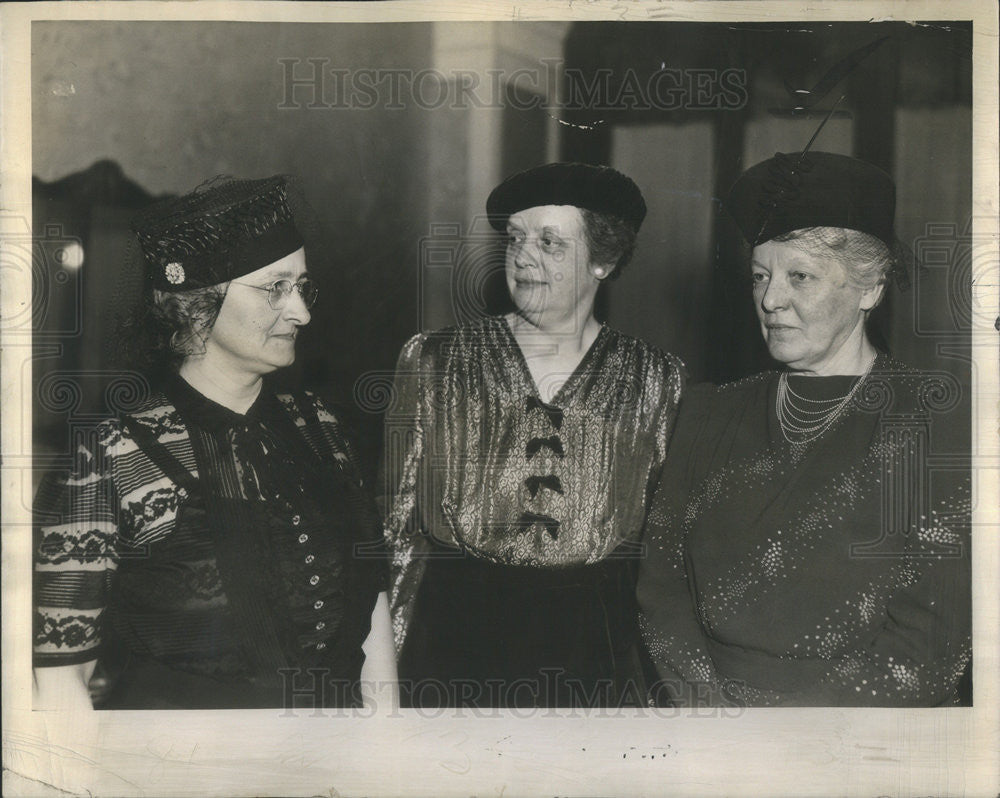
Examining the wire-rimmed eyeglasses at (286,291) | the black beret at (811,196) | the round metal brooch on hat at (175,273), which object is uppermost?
the black beret at (811,196)

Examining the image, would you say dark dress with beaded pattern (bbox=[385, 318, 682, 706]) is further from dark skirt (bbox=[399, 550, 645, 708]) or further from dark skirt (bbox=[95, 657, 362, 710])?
dark skirt (bbox=[95, 657, 362, 710])

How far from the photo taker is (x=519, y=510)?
5.99 ft

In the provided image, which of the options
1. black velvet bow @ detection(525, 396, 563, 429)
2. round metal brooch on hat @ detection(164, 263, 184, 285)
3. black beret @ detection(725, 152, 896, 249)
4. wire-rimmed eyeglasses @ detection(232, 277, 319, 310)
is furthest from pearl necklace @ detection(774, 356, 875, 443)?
round metal brooch on hat @ detection(164, 263, 184, 285)

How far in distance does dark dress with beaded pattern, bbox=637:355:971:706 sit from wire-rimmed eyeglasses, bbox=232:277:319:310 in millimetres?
808

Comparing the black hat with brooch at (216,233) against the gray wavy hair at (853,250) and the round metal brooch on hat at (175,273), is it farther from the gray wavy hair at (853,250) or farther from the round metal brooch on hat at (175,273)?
the gray wavy hair at (853,250)

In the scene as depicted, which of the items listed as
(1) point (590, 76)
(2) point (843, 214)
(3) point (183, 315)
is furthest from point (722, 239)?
(3) point (183, 315)

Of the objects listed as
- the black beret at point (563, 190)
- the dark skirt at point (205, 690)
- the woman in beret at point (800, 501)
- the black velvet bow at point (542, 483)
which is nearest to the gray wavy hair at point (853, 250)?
the woman in beret at point (800, 501)

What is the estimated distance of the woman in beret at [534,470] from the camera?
1.82 m

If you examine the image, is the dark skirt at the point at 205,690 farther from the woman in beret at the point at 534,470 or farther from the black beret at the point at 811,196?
the black beret at the point at 811,196

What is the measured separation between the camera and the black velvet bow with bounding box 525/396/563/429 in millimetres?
1835

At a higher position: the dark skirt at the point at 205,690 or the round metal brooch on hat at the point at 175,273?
the round metal brooch on hat at the point at 175,273

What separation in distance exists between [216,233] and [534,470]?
2.63 feet

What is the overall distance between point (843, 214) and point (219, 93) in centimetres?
132

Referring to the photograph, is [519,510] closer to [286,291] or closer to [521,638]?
[521,638]
